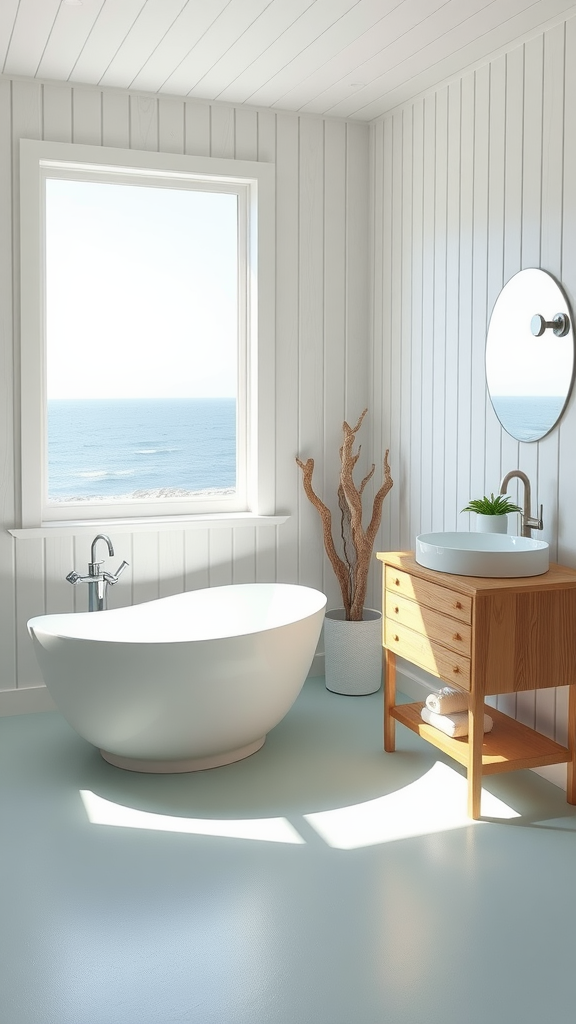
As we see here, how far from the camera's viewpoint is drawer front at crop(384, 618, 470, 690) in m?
2.96

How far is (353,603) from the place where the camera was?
4395mm

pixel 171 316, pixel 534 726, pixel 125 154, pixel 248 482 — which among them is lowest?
pixel 534 726

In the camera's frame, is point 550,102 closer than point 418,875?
No

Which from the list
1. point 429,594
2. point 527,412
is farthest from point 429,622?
point 527,412

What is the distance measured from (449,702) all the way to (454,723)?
88mm

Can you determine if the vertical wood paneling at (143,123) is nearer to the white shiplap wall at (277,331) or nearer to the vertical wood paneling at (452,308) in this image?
the white shiplap wall at (277,331)

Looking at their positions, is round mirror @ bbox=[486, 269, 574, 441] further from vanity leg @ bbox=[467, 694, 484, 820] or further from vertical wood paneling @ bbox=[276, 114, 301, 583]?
vertical wood paneling @ bbox=[276, 114, 301, 583]

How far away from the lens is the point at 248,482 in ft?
14.8

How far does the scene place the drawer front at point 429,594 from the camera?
9.59 feet

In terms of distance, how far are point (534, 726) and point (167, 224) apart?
2.78 meters

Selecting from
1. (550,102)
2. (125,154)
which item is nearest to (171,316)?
(125,154)

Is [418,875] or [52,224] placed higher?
[52,224]

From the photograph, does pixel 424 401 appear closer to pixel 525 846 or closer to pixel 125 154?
pixel 125 154

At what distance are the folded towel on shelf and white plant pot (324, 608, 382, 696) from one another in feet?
3.31
